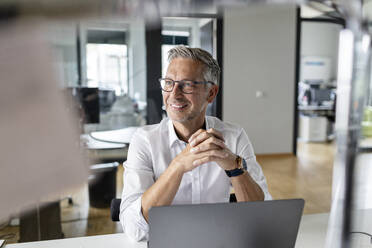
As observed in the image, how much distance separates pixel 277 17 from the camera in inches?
96.2

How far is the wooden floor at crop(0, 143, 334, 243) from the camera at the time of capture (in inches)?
51.1

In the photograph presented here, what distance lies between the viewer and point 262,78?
2545 millimetres

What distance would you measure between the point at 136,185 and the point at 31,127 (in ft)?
1.61

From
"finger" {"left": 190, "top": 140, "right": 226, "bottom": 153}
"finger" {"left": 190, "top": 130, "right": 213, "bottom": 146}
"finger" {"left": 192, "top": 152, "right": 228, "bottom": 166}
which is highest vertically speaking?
"finger" {"left": 190, "top": 130, "right": 213, "bottom": 146}

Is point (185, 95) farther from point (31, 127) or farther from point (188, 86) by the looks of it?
point (31, 127)

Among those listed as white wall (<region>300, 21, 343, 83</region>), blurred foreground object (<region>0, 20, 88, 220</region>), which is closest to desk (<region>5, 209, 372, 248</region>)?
blurred foreground object (<region>0, 20, 88, 220</region>)

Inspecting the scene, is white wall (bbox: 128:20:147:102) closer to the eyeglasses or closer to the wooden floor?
the wooden floor

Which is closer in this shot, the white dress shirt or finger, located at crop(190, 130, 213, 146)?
finger, located at crop(190, 130, 213, 146)

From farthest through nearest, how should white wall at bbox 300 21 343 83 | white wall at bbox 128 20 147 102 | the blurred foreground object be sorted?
white wall at bbox 300 21 343 83 → white wall at bbox 128 20 147 102 → the blurred foreground object

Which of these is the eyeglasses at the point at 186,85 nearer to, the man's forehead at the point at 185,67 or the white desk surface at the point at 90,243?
the man's forehead at the point at 185,67

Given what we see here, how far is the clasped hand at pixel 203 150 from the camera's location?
430mm

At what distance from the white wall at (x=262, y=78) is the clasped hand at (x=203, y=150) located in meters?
2.05

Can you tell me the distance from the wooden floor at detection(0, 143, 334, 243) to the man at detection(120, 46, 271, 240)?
0.24 m

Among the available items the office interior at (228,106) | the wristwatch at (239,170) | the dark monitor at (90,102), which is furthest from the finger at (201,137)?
the dark monitor at (90,102)
